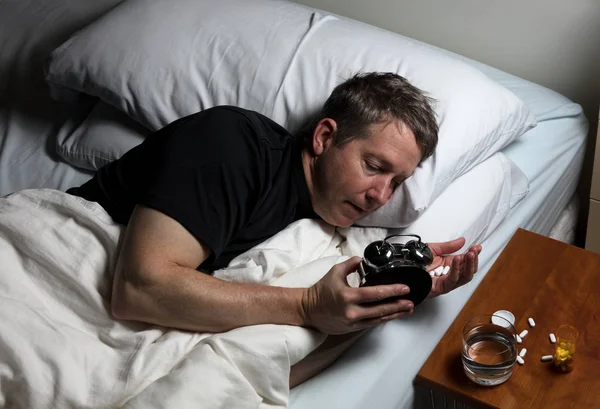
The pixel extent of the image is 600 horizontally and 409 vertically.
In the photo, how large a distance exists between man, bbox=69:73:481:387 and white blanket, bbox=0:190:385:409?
33 millimetres

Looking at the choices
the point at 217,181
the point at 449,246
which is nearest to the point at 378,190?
the point at 449,246

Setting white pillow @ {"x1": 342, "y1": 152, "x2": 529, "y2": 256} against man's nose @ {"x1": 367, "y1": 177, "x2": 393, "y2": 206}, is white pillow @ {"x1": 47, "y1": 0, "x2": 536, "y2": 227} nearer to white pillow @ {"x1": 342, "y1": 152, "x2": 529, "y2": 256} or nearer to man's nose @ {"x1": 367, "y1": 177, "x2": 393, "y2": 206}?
white pillow @ {"x1": 342, "y1": 152, "x2": 529, "y2": 256}

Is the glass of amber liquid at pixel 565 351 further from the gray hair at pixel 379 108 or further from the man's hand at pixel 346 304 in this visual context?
the gray hair at pixel 379 108

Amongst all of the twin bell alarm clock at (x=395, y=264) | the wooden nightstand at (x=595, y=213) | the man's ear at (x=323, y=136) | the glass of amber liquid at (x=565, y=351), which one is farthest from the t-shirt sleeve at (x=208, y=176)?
the wooden nightstand at (x=595, y=213)

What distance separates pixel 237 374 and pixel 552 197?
36.3 inches

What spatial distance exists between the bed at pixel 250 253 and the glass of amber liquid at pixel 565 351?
19 centimetres

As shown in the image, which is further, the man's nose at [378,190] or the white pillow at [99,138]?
the white pillow at [99,138]

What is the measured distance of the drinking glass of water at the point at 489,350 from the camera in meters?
1.15

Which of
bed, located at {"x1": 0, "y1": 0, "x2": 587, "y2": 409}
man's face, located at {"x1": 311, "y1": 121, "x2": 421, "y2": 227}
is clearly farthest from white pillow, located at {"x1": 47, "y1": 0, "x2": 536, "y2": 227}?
man's face, located at {"x1": 311, "y1": 121, "x2": 421, "y2": 227}

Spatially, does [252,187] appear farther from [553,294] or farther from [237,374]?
[553,294]

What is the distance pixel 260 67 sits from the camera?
151 centimetres

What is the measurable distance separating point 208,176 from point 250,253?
0.49ft

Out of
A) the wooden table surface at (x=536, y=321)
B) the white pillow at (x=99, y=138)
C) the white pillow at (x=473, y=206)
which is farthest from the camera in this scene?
the white pillow at (x=99, y=138)

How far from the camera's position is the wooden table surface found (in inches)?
45.7
